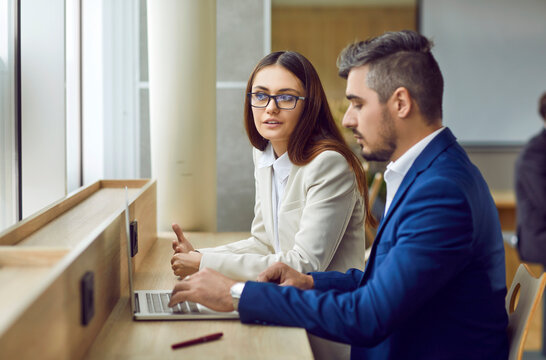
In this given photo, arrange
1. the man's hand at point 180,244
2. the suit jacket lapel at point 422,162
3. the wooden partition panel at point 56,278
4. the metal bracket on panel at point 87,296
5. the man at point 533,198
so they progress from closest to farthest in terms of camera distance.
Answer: the wooden partition panel at point 56,278 → the metal bracket on panel at point 87,296 → the suit jacket lapel at point 422,162 → the man's hand at point 180,244 → the man at point 533,198

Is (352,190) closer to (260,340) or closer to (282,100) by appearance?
(282,100)

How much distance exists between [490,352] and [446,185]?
35cm

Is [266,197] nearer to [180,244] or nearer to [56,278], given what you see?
[180,244]

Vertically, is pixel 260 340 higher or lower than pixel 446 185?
lower

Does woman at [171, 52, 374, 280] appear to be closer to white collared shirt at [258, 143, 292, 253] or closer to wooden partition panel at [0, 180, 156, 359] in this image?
white collared shirt at [258, 143, 292, 253]

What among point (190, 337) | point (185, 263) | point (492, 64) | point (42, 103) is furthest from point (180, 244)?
point (492, 64)

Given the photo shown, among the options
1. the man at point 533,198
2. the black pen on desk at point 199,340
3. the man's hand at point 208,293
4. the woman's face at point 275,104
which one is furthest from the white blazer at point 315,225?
the man at point 533,198

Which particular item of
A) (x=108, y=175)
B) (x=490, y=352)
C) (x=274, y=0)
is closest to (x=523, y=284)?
(x=490, y=352)

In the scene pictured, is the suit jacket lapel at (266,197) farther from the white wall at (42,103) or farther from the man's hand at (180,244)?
the white wall at (42,103)

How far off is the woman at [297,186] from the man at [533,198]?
1.81 m

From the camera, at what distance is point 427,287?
41.5 inches

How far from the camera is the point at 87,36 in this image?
2408mm

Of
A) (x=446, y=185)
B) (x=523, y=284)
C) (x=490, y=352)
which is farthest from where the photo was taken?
(x=523, y=284)

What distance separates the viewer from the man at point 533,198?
315cm
